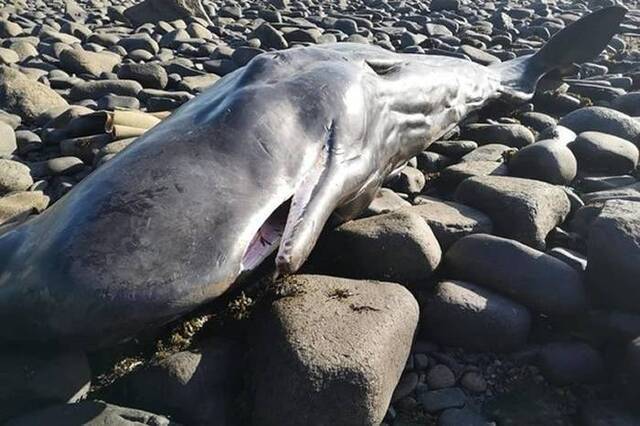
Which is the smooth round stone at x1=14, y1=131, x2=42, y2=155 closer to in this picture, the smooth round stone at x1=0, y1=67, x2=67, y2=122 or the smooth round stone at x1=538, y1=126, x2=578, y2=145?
the smooth round stone at x1=0, y1=67, x2=67, y2=122

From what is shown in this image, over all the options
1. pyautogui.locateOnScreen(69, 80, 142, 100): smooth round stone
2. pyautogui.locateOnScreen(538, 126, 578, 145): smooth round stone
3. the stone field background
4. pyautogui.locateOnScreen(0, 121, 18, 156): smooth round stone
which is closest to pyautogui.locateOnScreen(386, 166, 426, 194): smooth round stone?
the stone field background

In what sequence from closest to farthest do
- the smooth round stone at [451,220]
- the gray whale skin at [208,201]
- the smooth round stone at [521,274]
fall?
the gray whale skin at [208,201] < the smooth round stone at [521,274] < the smooth round stone at [451,220]

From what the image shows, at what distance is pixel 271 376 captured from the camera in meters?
2.79

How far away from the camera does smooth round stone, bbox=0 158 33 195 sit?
4.62 meters

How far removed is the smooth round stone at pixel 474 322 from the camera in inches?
131

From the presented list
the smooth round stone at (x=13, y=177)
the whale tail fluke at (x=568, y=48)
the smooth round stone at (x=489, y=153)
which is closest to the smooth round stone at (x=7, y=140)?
the smooth round stone at (x=13, y=177)

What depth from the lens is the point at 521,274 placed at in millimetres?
3564

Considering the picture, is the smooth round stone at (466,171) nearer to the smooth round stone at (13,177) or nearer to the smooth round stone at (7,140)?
the smooth round stone at (13,177)

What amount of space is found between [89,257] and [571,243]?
2977 millimetres

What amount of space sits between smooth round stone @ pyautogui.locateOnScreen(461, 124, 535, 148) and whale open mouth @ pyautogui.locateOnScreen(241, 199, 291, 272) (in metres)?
3.13

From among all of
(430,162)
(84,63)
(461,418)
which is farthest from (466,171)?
(84,63)

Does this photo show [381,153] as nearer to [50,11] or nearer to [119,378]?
[119,378]

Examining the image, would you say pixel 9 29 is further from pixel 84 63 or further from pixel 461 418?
pixel 461 418

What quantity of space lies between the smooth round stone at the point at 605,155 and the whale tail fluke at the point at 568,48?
1956 mm
